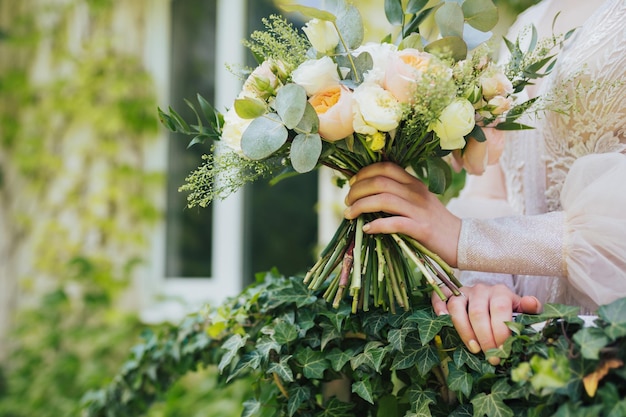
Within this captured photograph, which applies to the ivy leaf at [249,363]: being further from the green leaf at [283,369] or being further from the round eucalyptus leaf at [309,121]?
the round eucalyptus leaf at [309,121]

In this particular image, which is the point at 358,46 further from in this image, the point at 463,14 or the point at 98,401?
the point at 98,401

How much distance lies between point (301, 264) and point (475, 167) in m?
1.98

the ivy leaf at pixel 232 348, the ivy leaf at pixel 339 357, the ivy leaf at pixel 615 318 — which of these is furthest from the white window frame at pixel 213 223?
the ivy leaf at pixel 615 318

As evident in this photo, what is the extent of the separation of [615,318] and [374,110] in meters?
0.38

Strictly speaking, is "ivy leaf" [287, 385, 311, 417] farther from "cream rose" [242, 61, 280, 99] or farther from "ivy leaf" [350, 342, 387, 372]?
"cream rose" [242, 61, 280, 99]

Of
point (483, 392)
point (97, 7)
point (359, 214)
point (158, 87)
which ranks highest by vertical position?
point (97, 7)

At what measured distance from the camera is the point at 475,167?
3.10 feet

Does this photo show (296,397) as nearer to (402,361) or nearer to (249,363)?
(249,363)

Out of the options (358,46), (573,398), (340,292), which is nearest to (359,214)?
(340,292)

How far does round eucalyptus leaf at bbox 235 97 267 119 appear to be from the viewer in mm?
829

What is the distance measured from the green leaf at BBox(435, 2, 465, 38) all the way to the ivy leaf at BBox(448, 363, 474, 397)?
481 millimetres

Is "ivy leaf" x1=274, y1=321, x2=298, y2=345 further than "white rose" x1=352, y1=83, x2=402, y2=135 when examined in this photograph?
Yes

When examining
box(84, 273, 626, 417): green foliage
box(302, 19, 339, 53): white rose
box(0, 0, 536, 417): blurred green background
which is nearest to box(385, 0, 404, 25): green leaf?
box(302, 19, 339, 53): white rose

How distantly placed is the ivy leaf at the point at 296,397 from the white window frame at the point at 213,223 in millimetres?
1990
